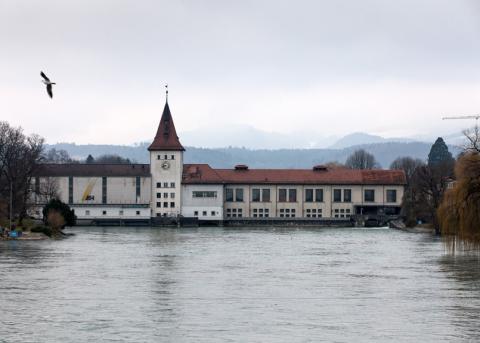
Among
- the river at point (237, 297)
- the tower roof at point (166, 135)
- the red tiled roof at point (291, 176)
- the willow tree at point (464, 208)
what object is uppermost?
the tower roof at point (166, 135)

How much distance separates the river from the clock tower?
233 feet

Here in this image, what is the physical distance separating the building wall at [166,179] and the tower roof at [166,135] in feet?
2.61

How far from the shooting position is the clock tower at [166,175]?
136 meters

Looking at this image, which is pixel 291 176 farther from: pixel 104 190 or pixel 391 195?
pixel 104 190

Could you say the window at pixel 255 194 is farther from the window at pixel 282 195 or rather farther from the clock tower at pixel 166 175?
the clock tower at pixel 166 175

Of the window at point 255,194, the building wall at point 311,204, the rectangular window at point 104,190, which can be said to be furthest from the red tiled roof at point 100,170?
the window at point 255,194

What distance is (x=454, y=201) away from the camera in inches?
2037

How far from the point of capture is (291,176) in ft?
460

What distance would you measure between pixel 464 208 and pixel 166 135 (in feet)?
295

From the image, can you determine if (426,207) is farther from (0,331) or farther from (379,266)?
(0,331)

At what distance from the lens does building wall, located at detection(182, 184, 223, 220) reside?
445ft

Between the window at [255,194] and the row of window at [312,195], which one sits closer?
the row of window at [312,195]

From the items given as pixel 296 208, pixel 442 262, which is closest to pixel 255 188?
pixel 296 208

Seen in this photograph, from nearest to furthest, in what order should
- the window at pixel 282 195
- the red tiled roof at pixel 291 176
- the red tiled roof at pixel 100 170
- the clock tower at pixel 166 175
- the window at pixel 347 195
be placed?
the clock tower at pixel 166 175, the red tiled roof at pixel 100 170, the red tiled roof at pixel 291 176, the window at pixel 347 195, the window at pixel 282 195
